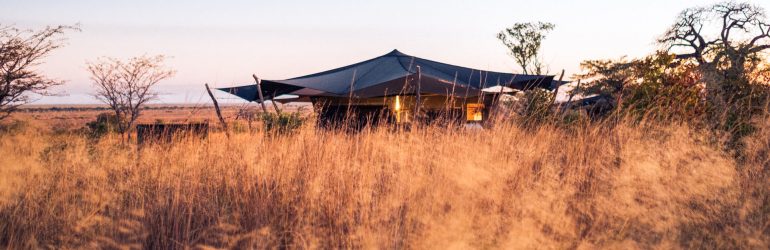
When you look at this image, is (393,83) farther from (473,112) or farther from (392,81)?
(473,112)

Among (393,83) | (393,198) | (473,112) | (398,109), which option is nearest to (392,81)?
(393,83)

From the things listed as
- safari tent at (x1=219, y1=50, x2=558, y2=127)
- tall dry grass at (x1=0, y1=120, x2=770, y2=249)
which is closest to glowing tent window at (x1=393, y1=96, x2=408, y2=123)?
safari tent at (x1=219, y1=50, x2=558, y2=127)

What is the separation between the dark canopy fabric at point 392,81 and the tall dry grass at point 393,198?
3.28 meters

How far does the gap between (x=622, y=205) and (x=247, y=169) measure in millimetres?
1773

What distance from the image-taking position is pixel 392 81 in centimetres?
675

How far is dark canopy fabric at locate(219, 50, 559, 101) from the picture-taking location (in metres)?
6.88

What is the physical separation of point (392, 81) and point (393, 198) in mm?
4357

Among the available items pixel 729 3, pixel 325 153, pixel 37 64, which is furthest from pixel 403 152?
pixel 729 3

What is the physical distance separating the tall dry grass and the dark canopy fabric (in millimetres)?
3282

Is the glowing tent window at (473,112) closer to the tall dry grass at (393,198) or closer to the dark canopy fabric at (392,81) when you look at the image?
the dark canopy fabric at (392,81)

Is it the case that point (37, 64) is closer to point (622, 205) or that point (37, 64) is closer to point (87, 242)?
point (87, 242)

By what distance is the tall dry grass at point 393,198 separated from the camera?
230 centimetres

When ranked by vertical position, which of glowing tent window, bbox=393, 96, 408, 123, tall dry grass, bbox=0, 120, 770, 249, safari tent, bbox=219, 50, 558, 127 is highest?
safari tent, bbox=219, 50, 558, 127

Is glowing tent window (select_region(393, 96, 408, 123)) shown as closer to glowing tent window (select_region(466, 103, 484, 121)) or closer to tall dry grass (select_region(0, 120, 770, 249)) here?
glowing tent window (select_region(466, 103, 484, 121))
